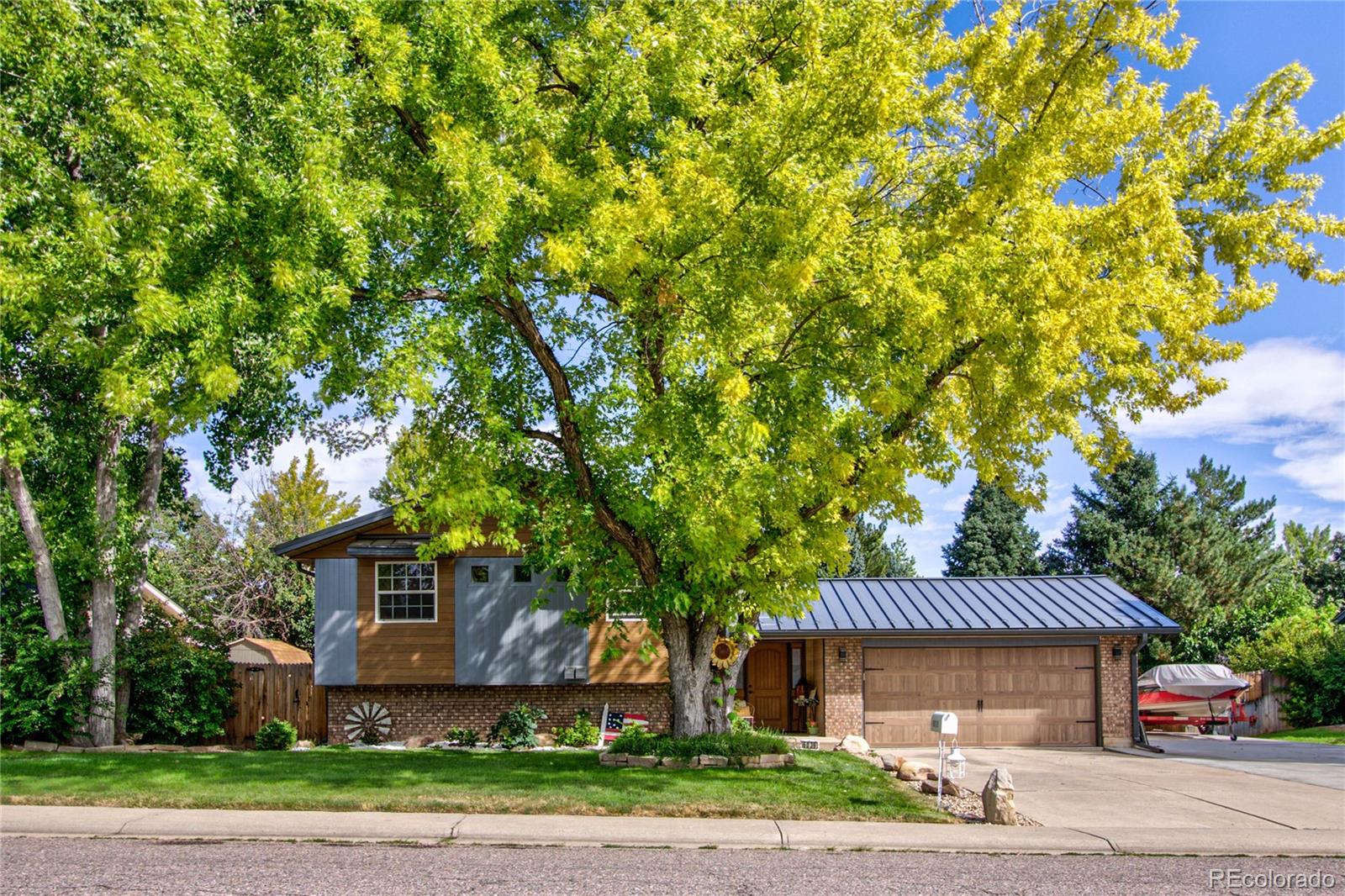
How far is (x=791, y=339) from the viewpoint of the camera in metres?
14.4

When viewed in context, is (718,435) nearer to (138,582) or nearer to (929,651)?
(929,651)

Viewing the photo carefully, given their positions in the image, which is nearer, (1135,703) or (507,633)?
(507,633)

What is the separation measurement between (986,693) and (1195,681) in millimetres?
11636

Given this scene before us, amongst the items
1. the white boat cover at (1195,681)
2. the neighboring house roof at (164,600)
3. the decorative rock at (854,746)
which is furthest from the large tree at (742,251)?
the white boat cover at (1195,681)

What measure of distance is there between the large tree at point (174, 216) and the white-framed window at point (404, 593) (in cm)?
880

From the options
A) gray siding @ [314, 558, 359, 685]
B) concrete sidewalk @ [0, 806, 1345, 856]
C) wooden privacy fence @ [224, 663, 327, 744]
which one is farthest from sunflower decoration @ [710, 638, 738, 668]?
wooden privacy fence @ [224, 663, 327, 744]

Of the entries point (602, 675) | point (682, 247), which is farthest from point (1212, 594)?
point (682, 247)

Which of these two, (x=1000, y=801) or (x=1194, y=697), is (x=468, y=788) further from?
(x=1194, y=697)

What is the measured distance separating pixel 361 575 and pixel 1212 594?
→ 32.3 m

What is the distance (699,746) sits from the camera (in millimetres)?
15039

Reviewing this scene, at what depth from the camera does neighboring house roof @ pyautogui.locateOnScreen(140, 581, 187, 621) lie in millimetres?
24181

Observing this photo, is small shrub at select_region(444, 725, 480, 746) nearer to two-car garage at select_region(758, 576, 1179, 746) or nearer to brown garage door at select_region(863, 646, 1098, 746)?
two-car garage at select_region(758, 576, 1179, 746)

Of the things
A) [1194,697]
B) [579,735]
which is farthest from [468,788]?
[1194,697]

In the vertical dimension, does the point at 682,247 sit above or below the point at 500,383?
above
